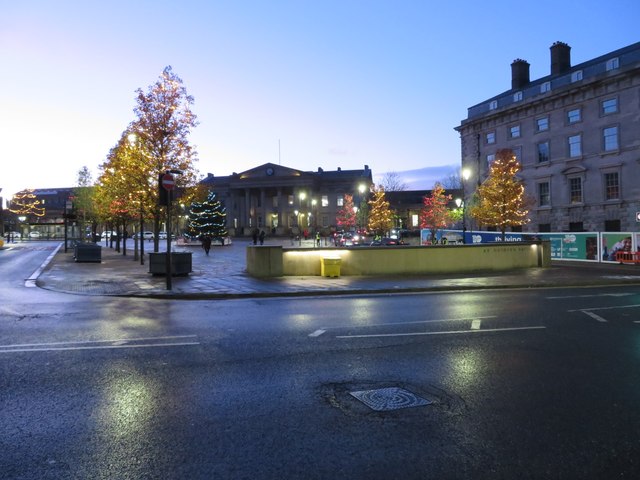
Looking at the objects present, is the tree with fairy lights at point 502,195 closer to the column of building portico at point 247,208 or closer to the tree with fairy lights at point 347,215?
the tree with fairy lights at point 347,215

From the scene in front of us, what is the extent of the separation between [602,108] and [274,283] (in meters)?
41.1

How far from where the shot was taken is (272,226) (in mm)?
106000

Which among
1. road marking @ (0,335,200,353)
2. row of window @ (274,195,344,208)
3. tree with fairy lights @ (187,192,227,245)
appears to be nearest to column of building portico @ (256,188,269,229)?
row of window @ (274,195,344,208)

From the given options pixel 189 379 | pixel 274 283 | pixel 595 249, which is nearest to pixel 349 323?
pixel 189 379

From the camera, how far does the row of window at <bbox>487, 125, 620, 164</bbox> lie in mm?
43281

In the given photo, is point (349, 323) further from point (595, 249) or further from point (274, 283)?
point (595, 249)

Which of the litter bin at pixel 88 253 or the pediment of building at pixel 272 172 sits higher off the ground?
the pediment of building at pixel 272 172

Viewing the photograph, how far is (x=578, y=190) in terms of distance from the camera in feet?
154

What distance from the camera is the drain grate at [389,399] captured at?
15.6 ft

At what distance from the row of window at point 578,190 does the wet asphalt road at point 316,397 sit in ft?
131

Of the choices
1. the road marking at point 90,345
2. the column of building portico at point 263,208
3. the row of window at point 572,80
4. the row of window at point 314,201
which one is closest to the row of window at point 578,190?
the row of window at point 572,80

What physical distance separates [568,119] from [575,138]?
211 cm

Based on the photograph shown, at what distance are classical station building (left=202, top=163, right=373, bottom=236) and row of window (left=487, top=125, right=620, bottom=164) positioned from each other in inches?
2018

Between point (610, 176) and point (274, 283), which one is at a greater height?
point (610, 176)
